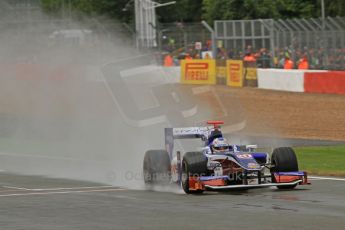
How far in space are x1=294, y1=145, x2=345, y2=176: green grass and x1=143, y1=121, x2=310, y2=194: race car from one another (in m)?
3.34

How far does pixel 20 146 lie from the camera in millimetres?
30703

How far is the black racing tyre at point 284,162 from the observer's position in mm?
16906

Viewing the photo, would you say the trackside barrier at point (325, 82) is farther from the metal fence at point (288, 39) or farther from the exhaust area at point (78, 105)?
the exhaust area at point (78, 105)

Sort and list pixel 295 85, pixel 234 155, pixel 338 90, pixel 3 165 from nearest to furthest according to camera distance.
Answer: pixel 234 155 → pixel 3 165 → pixel 338 90 → pixel 295 85

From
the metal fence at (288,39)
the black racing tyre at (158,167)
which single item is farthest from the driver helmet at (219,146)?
the metal fence at (288,39)

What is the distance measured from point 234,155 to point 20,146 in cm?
1534

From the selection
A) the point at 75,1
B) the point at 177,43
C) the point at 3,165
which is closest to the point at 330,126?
the point at 3,165

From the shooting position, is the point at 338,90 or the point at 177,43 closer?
the point at 338,90

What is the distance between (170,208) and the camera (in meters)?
14.7

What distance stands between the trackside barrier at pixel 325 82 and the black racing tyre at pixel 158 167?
2162 centimetres

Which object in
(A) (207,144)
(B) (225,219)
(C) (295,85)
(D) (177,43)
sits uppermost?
(D) (177,43)

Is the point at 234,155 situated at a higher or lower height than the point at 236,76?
lower

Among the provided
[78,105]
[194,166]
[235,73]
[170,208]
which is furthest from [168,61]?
[170,208]

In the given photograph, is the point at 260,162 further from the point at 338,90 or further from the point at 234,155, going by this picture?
the point at 338,90
